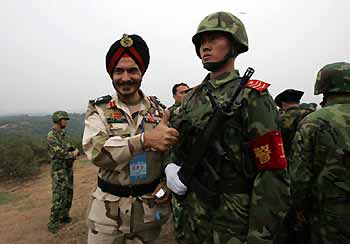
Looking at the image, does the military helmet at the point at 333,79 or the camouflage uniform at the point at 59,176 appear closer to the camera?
the military helmet at the point at 333,79

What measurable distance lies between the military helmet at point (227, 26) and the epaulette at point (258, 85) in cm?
32

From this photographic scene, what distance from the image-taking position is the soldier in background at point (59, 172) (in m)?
6.07

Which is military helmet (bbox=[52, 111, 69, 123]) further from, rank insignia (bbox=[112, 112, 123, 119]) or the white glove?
the white glove

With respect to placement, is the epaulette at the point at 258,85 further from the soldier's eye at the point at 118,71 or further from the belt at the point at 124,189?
the belt at the point at 124,189

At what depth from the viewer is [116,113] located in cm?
218

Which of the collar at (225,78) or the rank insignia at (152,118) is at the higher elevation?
the collar at (225,78)

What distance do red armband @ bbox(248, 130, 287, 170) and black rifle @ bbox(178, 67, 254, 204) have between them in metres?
0.21

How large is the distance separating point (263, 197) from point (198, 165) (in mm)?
431

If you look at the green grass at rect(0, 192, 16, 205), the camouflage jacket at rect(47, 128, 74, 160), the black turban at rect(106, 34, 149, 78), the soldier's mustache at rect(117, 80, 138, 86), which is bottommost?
the green grass at rect(0, 192, 16, 205)

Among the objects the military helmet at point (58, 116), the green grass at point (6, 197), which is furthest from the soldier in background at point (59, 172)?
the green grass at point (6, 197)

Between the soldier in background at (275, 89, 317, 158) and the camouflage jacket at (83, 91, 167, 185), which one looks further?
the soldier in background at (275, 89, 317, 158)

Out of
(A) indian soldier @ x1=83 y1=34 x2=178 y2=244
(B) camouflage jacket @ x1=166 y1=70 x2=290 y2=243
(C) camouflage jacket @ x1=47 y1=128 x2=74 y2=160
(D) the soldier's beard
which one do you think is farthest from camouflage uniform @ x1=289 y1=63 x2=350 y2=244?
(C) camouflage jacket @ x1=47 y1=128 x2=74 y2=160

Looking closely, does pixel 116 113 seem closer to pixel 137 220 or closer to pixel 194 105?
pixel 194 105

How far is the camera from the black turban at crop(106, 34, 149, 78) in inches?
83.6
